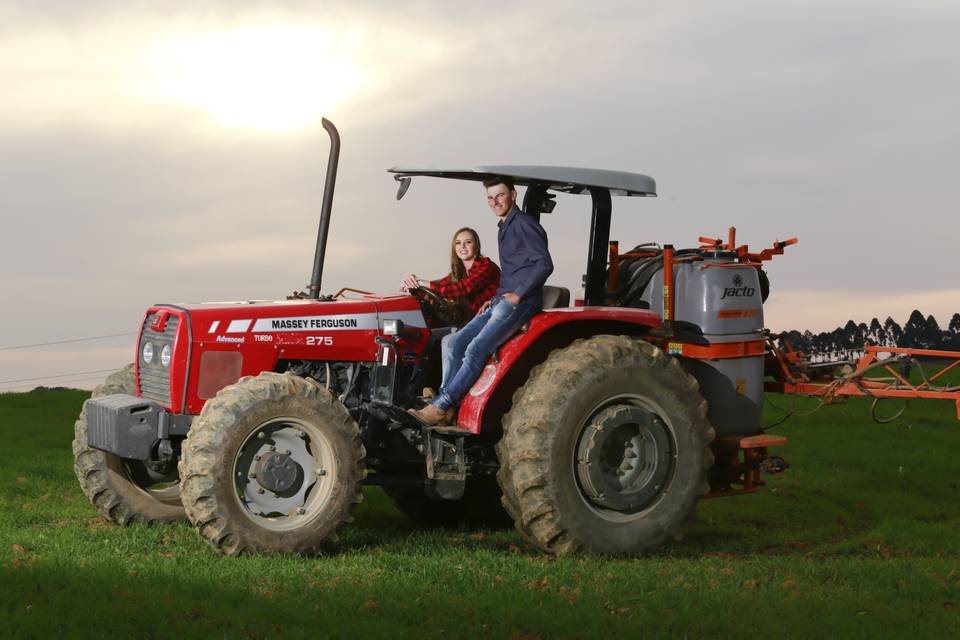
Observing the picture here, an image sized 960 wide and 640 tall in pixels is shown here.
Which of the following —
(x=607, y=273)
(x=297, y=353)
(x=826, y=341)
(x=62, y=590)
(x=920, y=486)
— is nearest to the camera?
(x=62, y=590)

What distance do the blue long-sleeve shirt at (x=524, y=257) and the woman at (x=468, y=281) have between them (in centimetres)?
54

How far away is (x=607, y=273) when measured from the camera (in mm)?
10320

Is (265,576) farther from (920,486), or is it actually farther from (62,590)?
(920,486)

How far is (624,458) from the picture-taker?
A: 30.3 ft

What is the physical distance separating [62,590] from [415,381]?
300 centimetres

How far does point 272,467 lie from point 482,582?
1.65 m

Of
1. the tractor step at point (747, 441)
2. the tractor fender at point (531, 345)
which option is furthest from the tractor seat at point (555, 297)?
the tractor step at point (747, 441)

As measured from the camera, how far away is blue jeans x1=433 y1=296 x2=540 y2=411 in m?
8.93

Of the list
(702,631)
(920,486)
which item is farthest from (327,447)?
(920,486)

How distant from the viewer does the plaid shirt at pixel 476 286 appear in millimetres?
9633

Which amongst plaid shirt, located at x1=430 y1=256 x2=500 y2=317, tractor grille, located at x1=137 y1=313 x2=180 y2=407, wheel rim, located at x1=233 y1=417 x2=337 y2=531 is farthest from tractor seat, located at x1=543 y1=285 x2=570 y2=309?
tractor grille, located at x1=137 y1=313 x2=180 y2=407

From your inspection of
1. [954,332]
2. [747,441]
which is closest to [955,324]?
[954,332]

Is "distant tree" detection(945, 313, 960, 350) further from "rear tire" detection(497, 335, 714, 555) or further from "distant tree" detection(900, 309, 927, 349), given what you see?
"rear tire" detection(497, 335, 714, 555)

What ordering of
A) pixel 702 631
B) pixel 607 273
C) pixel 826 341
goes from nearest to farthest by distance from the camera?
pixel 702 631 < pixel 607 273 < pixel 826 341
